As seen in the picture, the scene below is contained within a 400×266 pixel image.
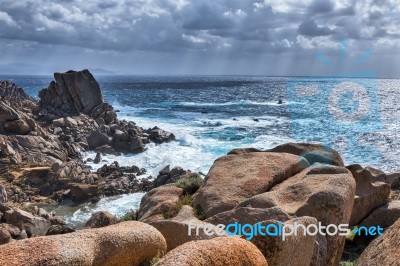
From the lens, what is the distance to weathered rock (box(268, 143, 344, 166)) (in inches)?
729

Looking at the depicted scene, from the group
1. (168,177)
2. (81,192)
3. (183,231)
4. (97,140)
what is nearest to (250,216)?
(183,231)

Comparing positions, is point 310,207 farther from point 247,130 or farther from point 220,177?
point 247,130

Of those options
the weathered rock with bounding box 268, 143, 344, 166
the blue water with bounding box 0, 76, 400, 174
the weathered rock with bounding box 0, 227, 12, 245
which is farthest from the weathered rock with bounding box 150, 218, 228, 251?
the blue water with bounding box 0, 76, 400, 174

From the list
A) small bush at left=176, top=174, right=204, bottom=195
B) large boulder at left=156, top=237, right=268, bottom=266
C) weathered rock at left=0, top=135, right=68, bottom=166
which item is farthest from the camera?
weathered rock at left=0, top=135, right=68, bottom=166

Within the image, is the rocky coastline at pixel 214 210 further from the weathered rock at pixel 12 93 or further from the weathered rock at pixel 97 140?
the weathered rock at pixel 12 93

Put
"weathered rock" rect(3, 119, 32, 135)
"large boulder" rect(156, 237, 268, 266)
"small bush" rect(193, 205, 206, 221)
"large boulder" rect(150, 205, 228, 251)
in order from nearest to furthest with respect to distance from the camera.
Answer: "large boulder" rect(156, 237, 268, 266)
"large boulder" rect(150, 205, 228, 251)
"small bush" rect(193, 205, 206, 221)
"weathered rock" rect(3, 119, 32, 135)

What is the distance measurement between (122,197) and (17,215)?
11905 mm

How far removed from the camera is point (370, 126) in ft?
228

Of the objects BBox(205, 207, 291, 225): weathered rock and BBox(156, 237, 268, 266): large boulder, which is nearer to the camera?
BBox(156, 237, 268, 266): large boulder

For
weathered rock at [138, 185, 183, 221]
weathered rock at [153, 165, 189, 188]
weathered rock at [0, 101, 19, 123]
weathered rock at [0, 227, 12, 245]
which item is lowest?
weathered rock at [153, 165, 189, 188]

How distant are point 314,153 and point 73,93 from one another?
57.2 m

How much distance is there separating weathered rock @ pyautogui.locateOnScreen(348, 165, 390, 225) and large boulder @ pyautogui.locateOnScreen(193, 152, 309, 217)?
2.31 m

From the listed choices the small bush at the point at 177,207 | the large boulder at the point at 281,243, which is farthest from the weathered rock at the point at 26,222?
the large boulder at the point at 281,243
